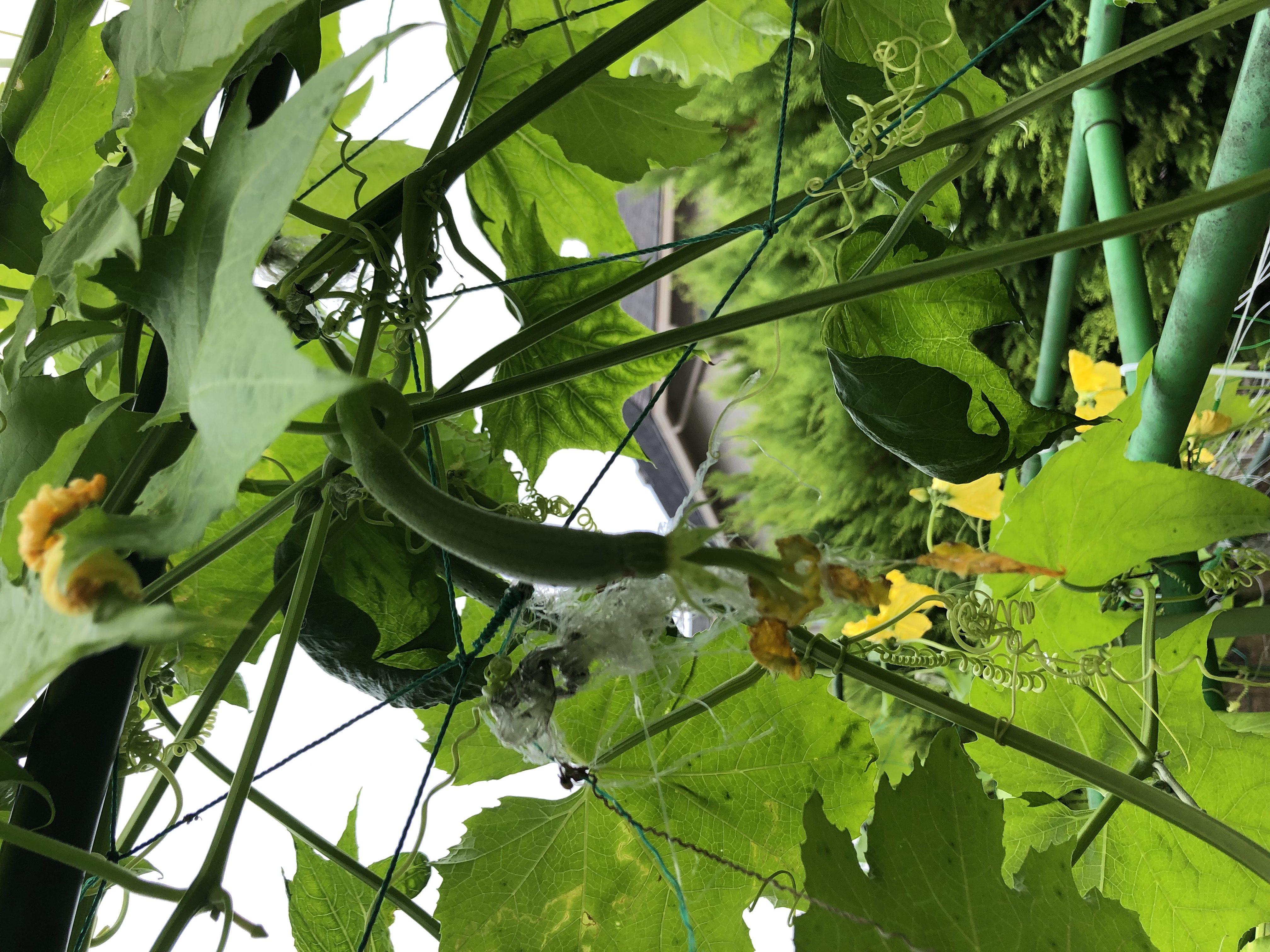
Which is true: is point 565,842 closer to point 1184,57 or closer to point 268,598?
point 268,598

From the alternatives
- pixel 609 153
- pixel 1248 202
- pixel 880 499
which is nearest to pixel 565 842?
pixel 609 153

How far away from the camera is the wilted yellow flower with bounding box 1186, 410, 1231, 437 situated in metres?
0.62

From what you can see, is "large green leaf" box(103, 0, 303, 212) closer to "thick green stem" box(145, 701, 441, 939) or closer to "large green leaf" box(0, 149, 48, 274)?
"large green leaf" box(0, 149, 48, 274)

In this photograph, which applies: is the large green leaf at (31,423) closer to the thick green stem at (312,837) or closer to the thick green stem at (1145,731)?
the thick green stem at (312,837)

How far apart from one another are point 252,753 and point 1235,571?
1.52 ft

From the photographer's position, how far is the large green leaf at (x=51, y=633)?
104 mm

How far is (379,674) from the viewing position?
1.04 feet

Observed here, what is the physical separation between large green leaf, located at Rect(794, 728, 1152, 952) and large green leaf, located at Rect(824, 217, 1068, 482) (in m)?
0.10

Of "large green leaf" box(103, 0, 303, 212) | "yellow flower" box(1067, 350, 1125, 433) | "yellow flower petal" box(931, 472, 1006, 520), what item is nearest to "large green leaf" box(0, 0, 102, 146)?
"large green leaf" box(103, 0, 303, 212)

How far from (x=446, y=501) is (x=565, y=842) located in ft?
0.76

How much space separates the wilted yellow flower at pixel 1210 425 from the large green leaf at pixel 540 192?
0.42 metres

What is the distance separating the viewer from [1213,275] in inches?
16.5

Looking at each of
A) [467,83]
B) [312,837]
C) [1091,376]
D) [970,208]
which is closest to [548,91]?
[467,83]

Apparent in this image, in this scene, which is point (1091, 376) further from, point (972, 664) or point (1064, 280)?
point (972, 664)
